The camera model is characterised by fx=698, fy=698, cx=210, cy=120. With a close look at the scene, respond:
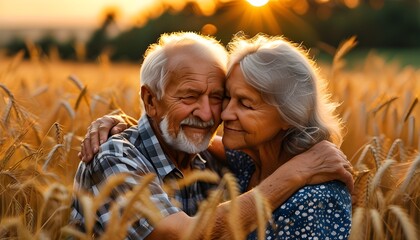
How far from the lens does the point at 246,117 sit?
258 centimetres

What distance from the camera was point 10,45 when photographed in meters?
29.0

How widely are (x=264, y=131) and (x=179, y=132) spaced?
0.33 m

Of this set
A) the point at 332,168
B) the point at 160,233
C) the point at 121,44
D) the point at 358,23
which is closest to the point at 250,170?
the point at 332,168

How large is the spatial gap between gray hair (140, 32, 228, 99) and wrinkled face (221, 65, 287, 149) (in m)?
0.16

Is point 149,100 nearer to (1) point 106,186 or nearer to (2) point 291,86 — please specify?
(2) point 291,86

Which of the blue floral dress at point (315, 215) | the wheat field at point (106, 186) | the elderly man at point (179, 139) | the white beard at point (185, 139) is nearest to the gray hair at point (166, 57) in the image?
the elderly man at point (179, 139)

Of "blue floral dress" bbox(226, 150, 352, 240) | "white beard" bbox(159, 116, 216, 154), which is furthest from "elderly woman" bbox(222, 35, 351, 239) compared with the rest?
"white beard" bbox(159, 116, 216, 154)

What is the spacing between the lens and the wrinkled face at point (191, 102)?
2.70m

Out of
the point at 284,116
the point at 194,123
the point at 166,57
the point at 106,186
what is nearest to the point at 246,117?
the point at 284,116

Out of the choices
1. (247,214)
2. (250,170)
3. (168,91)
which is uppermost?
(168,91)

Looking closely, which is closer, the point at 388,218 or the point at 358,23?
the point at 388,218

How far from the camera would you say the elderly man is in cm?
243

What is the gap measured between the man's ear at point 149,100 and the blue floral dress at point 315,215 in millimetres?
684

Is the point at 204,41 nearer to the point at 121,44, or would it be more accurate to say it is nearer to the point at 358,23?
the point at 121,44
